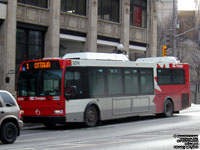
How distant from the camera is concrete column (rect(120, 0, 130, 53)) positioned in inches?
1599

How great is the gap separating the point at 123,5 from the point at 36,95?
2224 cm

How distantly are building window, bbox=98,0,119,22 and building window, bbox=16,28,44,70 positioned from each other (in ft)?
22.7

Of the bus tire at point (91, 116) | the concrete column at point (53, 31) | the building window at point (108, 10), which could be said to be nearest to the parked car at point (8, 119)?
the bus tire at point (91, 116)

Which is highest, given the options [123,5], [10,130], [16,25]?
[123,5]

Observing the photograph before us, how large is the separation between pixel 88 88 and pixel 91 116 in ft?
4.10

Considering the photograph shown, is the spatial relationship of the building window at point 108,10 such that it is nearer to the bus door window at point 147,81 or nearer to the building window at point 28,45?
the building window at point 28,45

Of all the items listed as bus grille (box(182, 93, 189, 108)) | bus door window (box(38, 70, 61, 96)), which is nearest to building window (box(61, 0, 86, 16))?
bus grille (box(182, 93, 189, 108))

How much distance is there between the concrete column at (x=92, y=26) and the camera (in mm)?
36812

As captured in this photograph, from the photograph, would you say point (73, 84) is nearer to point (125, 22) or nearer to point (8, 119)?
point (8, 119)

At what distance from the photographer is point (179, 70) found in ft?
91.7

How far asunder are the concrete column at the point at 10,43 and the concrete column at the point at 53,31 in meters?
3.69

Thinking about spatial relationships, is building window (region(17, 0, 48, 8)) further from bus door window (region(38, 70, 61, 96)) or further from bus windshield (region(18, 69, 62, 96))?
bus door window (region(38, 70, 61, 96))

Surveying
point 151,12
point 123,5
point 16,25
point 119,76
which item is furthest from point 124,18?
point 119,76

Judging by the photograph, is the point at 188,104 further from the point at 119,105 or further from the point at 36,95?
the point at 36,95
